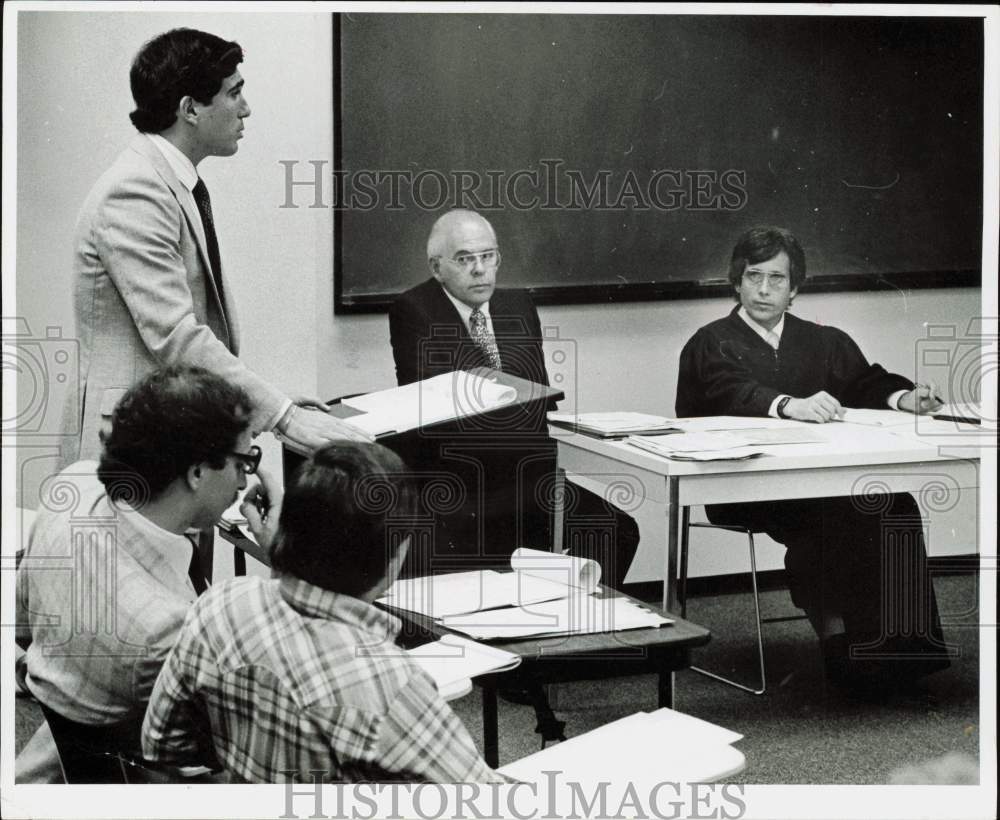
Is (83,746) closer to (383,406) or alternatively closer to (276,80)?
(383,406)

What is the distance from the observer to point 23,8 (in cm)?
244

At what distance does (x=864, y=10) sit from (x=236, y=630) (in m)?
1.85

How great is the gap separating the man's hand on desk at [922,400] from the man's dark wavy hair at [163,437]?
1633 mm

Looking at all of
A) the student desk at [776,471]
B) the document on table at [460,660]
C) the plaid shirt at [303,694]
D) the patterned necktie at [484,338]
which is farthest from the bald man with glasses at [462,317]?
the plaid shirt at [303,694]

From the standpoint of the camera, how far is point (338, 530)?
5.50 feet

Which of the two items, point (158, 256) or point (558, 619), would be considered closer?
point (558, 619)

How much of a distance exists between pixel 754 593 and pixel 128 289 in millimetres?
1722

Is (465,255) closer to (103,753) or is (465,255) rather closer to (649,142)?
(649,142)

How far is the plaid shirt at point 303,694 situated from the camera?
161 cm

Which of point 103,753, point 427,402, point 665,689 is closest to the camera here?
point 103,753

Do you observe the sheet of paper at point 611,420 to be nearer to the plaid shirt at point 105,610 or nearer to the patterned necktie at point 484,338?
the patterned necktie at point 484,338

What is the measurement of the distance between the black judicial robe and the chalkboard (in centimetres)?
21

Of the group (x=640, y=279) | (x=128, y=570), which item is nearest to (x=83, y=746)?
(x=128, y=570)

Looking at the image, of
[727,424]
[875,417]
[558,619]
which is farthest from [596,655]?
[875,417]
